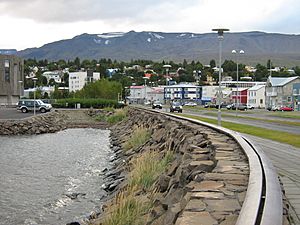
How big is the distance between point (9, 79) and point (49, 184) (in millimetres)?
96886

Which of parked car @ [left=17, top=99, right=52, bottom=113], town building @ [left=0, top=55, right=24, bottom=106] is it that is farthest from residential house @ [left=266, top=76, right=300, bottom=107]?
town building @ [left=0, top=55, right=24, bottom=106]

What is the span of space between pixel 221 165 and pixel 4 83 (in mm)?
106803

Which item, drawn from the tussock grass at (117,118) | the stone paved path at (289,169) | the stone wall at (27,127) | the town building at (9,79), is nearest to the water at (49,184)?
the stone paved path at (289,169)

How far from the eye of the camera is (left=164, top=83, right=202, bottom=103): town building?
534 feet

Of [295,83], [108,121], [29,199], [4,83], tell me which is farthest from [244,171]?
[4,83]

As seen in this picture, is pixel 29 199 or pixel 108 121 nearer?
pixel 29 199

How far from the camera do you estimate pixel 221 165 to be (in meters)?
10.3

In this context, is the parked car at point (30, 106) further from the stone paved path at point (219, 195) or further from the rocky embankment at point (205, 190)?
the stone paved path at point (219, 195)

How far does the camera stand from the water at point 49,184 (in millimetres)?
14938

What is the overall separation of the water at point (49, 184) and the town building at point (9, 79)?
261 feet

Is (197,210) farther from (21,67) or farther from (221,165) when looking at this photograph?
(21,67)

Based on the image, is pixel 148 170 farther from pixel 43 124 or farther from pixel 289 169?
pixel 43 124

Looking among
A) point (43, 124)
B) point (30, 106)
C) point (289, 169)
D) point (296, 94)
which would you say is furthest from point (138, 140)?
point (296, 94)

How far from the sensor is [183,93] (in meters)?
164
